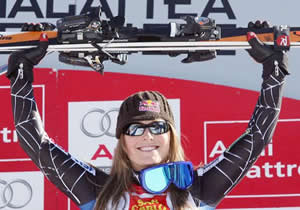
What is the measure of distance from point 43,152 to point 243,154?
62cm

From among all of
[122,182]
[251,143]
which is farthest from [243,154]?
[122,182]

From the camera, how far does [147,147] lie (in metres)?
1.98

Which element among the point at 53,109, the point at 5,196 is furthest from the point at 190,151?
the point at 5,196

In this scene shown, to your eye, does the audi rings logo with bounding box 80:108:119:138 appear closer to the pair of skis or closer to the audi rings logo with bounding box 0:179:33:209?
the audi rings logo with bounding box 0:179:33:209

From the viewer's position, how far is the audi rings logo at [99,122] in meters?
3.12

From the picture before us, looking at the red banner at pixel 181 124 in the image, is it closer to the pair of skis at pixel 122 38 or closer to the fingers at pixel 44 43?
the pair of skis at pixel 122 38

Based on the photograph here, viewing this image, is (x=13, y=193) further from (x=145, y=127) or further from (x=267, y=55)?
(x=267, y=55)

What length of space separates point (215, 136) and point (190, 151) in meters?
0.14

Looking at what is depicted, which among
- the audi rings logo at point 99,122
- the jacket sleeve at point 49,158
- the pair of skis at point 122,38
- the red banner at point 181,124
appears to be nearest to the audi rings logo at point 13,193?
the red banner at point 181,124

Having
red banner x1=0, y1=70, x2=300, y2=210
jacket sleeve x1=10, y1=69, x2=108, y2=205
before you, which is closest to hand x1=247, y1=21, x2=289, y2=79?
jacket sleeve x1=10, y1=69, x2=108, y2=205

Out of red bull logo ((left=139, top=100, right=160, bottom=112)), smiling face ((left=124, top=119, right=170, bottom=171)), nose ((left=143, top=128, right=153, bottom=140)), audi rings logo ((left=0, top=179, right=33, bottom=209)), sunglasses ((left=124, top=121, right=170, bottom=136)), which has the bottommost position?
audi rings logo ((left=0, top=179, right=33, bottom=209))

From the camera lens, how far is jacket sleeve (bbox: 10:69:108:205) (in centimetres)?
204

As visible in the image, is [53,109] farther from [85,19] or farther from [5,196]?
[85,19]

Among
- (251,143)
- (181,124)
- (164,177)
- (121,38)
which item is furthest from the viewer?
(181,124)
